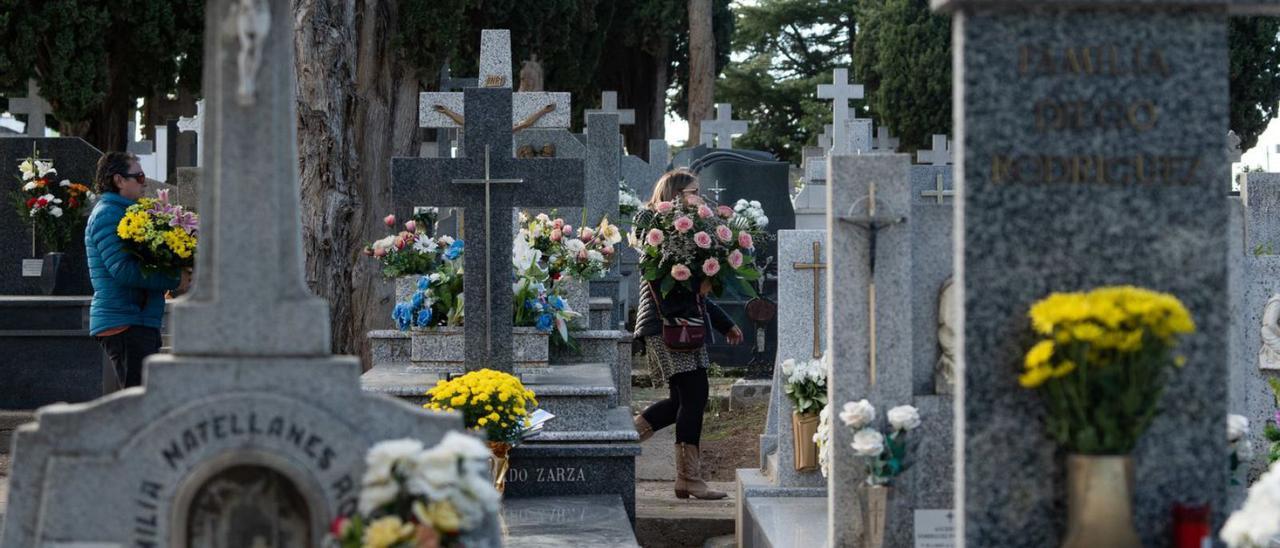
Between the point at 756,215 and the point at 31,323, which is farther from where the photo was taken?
the point at 31,323

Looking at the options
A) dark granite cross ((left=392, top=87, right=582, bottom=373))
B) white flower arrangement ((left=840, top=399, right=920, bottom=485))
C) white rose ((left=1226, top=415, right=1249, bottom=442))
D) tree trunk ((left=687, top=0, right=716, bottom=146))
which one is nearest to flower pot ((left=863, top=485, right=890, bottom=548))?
white flower arrangement ((left=840, top=399, right=920, bottom=485))

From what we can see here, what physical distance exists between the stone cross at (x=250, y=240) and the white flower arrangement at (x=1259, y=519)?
248cm

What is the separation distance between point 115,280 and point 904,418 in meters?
4.29

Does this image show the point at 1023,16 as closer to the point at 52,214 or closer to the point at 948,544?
the point at 948,544

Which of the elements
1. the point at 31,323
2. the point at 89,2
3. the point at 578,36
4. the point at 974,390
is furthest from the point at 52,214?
the point at 578,36

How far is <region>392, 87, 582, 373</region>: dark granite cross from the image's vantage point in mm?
7434

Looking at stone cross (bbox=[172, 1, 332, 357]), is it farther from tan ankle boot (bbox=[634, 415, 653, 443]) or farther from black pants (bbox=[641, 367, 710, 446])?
tan ankle boot (bbox=[634, 415, 653, 443])

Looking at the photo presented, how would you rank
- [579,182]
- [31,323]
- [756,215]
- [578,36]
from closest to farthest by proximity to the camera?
[579,182]
[756,215]
[31,323]
[578,36]

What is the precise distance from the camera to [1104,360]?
4348 mm

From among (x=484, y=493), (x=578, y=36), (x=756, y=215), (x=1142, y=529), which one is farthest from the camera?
(x=578, y=36)

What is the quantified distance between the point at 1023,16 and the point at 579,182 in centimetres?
330

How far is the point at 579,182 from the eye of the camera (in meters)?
7.53

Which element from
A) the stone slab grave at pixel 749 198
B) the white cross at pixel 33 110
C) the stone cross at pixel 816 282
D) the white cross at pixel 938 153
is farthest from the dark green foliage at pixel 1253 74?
the stone cross at pixel 816 282

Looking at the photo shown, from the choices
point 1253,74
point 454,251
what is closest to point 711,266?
point 454,251
